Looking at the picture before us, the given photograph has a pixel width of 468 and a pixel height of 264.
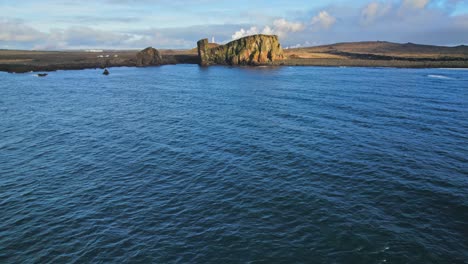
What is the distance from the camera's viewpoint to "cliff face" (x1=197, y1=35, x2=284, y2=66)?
582 ft

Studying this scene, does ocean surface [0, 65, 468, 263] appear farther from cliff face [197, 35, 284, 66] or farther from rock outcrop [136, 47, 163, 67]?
rock outcrop [136, 47, 163, 67]

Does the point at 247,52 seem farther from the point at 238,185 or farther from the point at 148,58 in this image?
the point at 238,185

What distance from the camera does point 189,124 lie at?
53719 millimetres

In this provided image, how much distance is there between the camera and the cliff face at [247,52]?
177250 mm

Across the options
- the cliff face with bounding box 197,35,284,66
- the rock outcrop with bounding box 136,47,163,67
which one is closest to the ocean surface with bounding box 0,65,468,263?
the cliff face with bounding box 197,35,284,66

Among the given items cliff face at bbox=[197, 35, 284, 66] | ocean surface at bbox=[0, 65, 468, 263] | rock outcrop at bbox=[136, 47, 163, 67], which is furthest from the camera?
rock outcrop at bbox=[136, 47, 163, 67]

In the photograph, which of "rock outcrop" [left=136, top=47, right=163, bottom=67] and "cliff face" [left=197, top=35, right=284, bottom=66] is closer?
"cliff face" [left=197, top=35, right=284, bottom=66]

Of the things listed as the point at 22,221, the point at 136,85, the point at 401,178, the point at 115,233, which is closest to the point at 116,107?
the point at 136,85

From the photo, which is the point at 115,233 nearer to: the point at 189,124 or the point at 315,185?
the point at 315,185

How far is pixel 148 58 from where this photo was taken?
195m

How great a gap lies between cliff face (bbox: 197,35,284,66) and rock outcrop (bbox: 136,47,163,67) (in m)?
29.7

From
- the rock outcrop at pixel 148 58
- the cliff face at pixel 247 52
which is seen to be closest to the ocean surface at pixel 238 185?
the cliff face at pixel 247 52

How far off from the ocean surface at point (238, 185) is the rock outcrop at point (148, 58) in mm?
137179

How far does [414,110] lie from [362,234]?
149 ft
